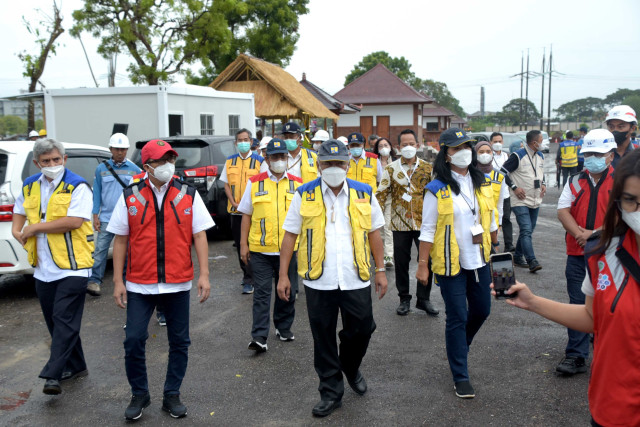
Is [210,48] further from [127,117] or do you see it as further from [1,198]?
[1,198]

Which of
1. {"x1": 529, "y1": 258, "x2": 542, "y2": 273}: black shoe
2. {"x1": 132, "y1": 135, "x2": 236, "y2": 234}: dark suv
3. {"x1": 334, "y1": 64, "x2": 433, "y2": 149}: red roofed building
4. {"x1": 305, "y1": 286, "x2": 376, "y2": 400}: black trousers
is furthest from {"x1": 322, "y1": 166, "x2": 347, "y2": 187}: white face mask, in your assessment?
{"x1": 334, "y1": 64, "x2": 433, "y2": 149}: red roofed building

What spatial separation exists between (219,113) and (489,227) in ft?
43.1

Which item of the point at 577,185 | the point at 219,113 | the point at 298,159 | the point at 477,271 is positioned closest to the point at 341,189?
the point at 477,271

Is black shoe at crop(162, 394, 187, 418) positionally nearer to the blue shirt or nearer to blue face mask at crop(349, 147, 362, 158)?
the blue shirt

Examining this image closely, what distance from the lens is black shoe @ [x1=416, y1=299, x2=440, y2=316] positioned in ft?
22.3

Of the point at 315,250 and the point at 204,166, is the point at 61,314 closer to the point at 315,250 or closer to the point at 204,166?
the point at 315,250

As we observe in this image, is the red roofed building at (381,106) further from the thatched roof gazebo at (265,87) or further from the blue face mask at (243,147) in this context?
the blue face mask at (243,147)

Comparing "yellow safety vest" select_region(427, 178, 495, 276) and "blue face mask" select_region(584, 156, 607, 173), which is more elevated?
"blue face mask" select_region(584, 156, 607, 173)

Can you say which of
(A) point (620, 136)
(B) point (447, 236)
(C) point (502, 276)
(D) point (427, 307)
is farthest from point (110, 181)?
(A) point (620, 136)

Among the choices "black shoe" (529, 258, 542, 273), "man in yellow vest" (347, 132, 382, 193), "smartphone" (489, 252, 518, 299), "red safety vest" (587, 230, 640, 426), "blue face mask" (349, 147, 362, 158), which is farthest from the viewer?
"man in yellow vest" (347, 132, 382, 193)

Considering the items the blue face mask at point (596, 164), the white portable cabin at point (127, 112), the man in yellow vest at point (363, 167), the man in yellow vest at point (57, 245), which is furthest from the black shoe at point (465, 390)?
the white portable cabin at point (127, 112)

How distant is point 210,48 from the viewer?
87.2 ft

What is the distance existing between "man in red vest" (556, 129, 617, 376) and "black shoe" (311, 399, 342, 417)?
6.51 feet

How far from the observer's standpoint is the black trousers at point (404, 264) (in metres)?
6.95
